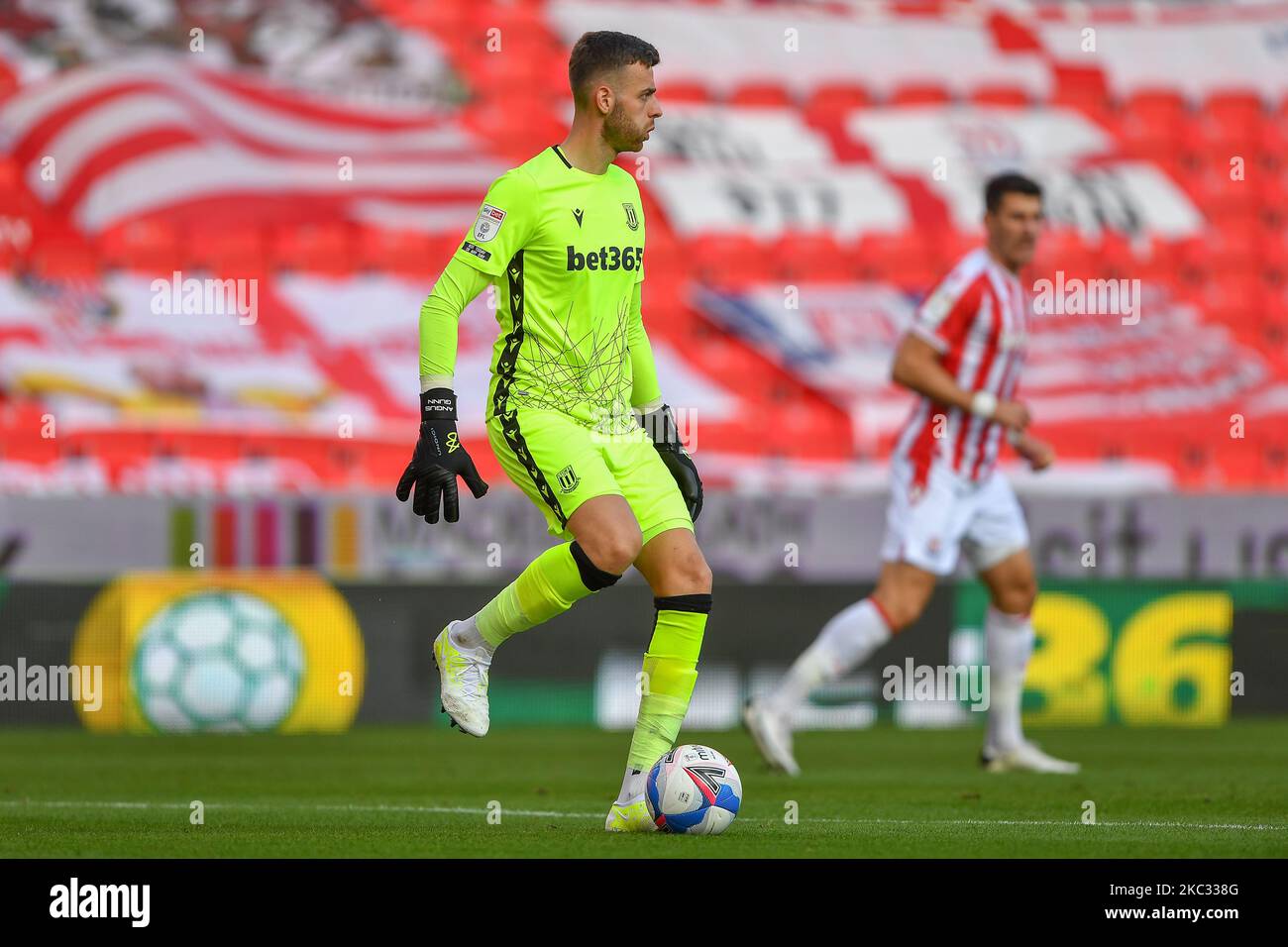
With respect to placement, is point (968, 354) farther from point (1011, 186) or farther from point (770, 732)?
point (770, 732)

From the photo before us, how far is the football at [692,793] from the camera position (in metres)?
5.43

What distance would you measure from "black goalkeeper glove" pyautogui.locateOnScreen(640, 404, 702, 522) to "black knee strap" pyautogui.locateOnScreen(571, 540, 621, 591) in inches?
17.1

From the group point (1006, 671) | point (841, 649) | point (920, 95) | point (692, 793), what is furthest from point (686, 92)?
point (692, 793)

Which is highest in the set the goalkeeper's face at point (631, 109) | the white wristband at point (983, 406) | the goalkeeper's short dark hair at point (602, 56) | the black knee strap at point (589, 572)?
the goalkeeper's short dark hair at point (602, 56)

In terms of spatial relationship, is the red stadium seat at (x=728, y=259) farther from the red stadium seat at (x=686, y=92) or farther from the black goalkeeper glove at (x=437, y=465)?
the black goalkeeper glove at (x=437, y=465)

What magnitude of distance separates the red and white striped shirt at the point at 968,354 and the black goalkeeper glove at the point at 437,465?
333cm

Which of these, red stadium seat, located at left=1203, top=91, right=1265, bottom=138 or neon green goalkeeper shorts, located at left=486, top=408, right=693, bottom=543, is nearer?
neon green goalkeeper shorts, located at left=486, top=408, right=693, bottom=543

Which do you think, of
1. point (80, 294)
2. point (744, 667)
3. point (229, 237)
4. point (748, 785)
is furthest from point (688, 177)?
point (748, 785)

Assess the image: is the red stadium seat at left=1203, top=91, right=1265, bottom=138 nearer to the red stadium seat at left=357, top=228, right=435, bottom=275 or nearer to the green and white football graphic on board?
the red stadium seat at left=357, top=228, right=435, bottom=275

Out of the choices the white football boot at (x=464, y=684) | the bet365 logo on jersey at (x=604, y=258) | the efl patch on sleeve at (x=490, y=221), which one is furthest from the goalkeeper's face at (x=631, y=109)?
the white football boot at (x=464, y=684)

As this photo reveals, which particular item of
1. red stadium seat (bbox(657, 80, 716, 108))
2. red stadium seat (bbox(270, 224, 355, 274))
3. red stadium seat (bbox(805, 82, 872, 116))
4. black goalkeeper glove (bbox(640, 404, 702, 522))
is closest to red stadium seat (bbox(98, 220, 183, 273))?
red stadium seat (bbox(270, 224, 355, 274))

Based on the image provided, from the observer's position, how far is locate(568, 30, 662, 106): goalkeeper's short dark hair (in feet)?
18.6

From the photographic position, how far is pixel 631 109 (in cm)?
566

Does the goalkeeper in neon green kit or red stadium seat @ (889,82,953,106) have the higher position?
red stadium seat @ (889,82,953,106)
